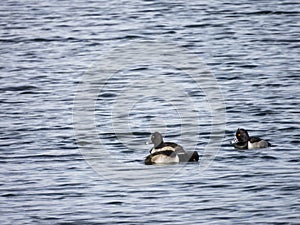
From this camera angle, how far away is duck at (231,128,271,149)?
22062mm

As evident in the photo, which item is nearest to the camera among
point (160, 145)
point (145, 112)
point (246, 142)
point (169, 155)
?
point (169, 155)

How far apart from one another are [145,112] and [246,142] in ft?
15.3

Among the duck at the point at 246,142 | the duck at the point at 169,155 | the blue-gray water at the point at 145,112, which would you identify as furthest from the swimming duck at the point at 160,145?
the duck at the point at 246,142

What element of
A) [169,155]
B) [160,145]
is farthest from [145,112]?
[169,155]

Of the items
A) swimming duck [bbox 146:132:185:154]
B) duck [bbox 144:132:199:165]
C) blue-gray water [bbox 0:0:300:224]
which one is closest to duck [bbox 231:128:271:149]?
blue-gray water [bbox 0:0:300:224]

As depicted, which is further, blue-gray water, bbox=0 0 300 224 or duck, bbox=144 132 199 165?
duck, bbox=144 132 199 165

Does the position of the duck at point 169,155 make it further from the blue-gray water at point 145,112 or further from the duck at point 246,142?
the duck at point 246,142

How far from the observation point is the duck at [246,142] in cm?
2206

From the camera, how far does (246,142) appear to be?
2205 cm

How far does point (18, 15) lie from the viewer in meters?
41.9

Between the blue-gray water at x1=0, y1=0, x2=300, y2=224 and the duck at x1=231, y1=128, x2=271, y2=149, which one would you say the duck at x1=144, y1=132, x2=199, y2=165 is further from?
the duck at x1=231, y1=128, x2=271, y2=149

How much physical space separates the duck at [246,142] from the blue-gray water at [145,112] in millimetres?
151

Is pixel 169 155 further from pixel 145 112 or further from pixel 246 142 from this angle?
pixel 145 112

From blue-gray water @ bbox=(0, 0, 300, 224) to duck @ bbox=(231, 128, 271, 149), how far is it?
0.15 meters
